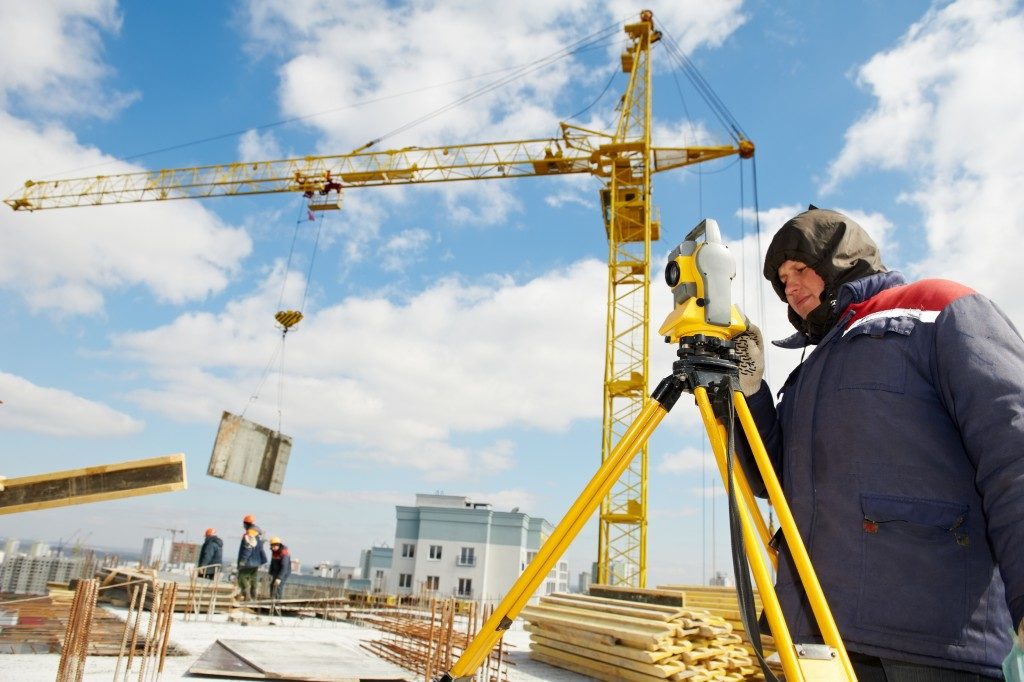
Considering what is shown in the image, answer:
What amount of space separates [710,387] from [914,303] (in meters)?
0.53

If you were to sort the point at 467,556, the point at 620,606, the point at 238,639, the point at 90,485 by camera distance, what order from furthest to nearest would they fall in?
the point at 467,556 < the point at 238,639 < the point at 620,606 < the point at 90,485

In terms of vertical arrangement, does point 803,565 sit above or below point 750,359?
below

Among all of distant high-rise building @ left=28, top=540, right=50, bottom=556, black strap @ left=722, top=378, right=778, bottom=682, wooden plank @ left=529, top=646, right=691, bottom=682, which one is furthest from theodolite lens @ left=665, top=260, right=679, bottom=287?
distant high-rise building @ left=28, top=540, right=50, bottom=556

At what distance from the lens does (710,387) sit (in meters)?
1.79

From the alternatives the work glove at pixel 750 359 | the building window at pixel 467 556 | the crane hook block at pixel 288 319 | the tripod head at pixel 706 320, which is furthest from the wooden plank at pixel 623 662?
the building window at pixel 467 556

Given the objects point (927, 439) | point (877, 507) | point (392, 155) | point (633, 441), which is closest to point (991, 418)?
point (927, 439)

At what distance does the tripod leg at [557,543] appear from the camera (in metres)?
1.73

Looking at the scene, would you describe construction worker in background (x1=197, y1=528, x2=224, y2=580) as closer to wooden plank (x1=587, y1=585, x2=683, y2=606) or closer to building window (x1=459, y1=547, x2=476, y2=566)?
wooden plank (x1=587, y1=585, x2=683, y2=606)

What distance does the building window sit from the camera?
122ft

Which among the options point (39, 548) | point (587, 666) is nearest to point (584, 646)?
point (587, 666)

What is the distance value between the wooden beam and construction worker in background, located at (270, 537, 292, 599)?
11413 millimetres

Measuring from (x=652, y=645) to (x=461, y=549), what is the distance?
3334 cm

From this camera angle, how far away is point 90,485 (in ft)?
11.0

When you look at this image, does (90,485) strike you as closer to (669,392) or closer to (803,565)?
(669,392)
